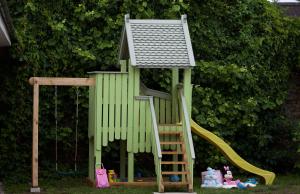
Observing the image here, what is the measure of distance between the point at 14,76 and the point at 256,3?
576cm

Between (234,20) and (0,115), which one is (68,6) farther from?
(234,20)

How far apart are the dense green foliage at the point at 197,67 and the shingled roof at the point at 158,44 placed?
5.96 feet

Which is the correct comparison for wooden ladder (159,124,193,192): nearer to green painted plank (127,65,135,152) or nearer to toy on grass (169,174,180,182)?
toy on grass (169,174,180,182)

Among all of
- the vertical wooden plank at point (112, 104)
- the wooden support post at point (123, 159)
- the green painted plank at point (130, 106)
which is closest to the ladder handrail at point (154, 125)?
the green painted plank at point (130, 106)

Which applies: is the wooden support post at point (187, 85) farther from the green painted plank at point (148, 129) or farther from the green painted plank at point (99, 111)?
the green painted plank at point (99, 111)

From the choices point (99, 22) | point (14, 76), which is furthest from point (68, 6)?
point (14, 76)

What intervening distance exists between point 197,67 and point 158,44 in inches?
102

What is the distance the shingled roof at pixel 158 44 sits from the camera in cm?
1156

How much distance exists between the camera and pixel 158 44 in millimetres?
11859

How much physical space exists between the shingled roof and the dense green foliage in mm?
1817

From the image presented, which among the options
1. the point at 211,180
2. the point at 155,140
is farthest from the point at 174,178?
the point at 155,140

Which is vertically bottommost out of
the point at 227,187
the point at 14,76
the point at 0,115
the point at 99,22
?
the point at 227,187

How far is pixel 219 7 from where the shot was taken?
582 inches

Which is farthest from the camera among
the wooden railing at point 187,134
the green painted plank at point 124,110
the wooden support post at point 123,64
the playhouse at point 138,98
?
the wooden support post at point 123,64
